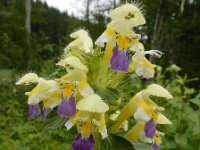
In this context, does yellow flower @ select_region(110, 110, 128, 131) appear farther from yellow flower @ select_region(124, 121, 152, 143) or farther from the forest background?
the forest background

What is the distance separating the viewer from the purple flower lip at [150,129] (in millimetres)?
1693

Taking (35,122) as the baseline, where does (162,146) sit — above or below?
above

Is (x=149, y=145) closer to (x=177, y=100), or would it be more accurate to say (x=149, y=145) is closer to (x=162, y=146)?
(x=162, y=146)

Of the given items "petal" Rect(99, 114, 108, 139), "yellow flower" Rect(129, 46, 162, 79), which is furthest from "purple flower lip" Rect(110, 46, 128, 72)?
"petal" Rect(99, 114, 108, 139)

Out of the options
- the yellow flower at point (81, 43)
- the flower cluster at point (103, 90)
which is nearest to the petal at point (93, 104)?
the flower cluster at point (103, 90)

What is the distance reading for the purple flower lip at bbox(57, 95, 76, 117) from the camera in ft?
5.43

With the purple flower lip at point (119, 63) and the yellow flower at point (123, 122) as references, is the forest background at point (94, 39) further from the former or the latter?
the purple flower lip at point (119, 63)

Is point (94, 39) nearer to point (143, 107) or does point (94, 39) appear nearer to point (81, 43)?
point (81, 43)

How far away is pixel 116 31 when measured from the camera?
181 cm

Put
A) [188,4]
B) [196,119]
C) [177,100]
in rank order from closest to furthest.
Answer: [196,119]
[177,100]
[188,4]

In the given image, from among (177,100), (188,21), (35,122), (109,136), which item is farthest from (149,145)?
(188,21)

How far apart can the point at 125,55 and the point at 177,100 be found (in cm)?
385

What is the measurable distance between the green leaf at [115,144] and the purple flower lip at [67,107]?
23 cm

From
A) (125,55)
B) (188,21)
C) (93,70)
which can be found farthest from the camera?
(188,21)
